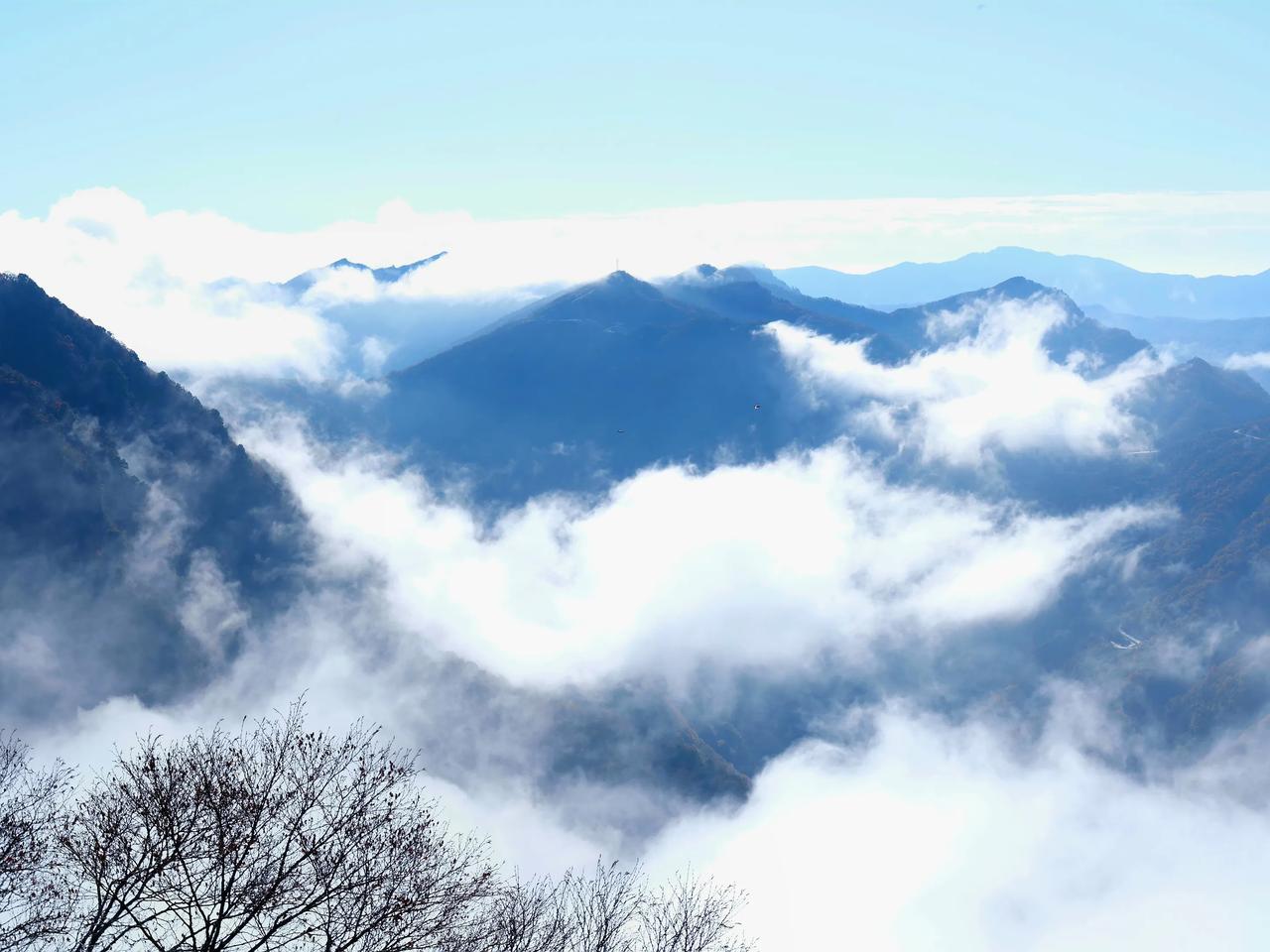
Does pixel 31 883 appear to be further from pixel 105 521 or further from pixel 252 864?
pixel 105 521

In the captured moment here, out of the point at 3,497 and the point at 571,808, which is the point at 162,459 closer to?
the point at 3,497

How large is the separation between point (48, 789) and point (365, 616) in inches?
6974

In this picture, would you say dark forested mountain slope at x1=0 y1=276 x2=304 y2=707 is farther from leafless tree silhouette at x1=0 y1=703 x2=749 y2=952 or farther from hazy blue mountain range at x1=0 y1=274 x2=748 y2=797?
leafless tree silhouette at x1=0 y1=703 x2=749 y2=952

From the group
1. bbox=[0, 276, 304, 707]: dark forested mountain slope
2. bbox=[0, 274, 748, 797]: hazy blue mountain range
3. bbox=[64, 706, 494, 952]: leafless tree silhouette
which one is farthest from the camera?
bbox=[0, 274, 748, 797]: hazy blue mountain range

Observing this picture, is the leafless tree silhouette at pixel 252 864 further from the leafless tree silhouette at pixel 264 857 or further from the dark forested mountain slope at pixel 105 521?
the dark forested mountain slope at pixel 105 521

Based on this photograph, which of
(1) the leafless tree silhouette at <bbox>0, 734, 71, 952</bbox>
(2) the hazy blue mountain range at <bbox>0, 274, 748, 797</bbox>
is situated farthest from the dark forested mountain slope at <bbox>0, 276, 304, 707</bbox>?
(1) the leafless tree silhouette at <bbox>0, 734, 71, 952</bbox>

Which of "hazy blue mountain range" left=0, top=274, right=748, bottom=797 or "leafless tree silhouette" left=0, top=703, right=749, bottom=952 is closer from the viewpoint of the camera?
"leafless tree silhouette" left=0, top=703, right=749, bottom=952

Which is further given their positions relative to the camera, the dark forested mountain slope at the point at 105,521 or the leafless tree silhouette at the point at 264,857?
the dark forested mountain slope at the point at 105,521

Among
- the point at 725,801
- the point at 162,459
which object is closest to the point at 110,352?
the point at 162,459

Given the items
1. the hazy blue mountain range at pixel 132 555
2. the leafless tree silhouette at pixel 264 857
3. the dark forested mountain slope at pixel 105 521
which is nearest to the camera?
the leafless tree silhouette at pixel 264 857

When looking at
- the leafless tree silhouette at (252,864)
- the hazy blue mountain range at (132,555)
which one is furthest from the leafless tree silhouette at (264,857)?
the hazy blue mountain range at (132,555)

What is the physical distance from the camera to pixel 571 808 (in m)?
169

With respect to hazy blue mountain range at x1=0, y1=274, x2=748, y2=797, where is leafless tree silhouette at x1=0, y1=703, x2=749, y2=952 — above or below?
above

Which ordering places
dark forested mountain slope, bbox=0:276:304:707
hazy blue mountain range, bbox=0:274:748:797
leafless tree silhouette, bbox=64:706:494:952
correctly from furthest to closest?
hazy blue mountain range, bbox=0:274:748:797 < dark forested mountain slope, bbox=0:276:304:707 < leafless tree silhouette, bbox=64:706:494:952
